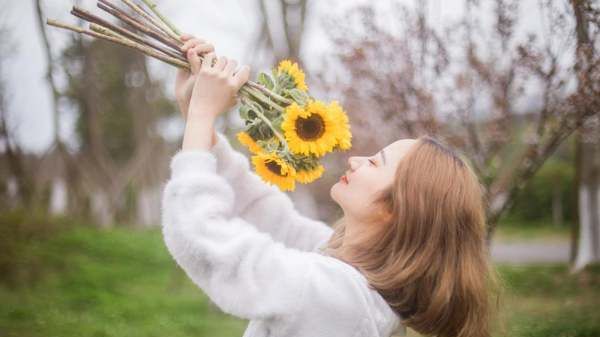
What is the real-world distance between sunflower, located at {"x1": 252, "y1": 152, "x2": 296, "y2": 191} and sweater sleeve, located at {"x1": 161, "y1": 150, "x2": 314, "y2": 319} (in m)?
0.22

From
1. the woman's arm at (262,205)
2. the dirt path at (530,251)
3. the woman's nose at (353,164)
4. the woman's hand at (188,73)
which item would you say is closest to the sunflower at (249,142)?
the woman's arm at (262,205)

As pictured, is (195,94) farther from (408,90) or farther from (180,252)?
(408,90)

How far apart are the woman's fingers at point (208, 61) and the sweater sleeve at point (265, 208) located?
36 cm

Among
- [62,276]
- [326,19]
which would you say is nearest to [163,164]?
[62,276]

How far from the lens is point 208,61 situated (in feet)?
5.34

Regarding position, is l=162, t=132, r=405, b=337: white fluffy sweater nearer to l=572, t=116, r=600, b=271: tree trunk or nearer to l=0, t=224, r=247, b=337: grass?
l=0, t=224, r=247, b=337: grass

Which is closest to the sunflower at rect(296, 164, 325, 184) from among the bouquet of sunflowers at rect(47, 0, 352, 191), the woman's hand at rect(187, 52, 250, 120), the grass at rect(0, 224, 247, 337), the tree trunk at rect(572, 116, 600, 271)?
the bouquet of sunflowers at rect(47, 0, 352, 191)

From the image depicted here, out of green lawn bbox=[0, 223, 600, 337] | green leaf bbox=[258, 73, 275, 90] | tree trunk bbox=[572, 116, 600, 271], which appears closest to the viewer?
green leaf bbox=[258, 73, 275, 90]

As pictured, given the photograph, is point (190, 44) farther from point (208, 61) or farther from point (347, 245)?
point (347, 245)

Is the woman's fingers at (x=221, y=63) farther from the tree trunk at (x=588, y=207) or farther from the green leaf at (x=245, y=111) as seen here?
the tree trunk at (x=588, y=207)

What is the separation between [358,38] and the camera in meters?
4.52

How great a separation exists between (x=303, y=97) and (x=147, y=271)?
6320mm

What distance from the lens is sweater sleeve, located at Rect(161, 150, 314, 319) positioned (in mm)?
1391

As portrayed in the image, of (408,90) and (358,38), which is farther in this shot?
(358,38)
